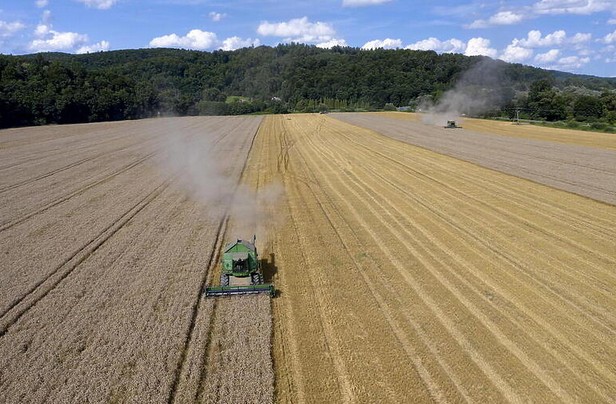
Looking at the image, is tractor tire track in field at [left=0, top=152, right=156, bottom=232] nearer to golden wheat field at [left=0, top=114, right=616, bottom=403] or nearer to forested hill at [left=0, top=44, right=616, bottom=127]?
golden wheat field at [left=0, top=114, right=616, bottom=403]

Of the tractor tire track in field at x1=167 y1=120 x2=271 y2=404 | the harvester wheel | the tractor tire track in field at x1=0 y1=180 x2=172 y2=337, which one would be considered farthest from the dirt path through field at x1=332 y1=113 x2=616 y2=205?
the tractor tire track in field at x1=0 y1=180 x2=172 y2=337

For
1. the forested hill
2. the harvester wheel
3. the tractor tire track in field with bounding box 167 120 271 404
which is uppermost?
the forested hill

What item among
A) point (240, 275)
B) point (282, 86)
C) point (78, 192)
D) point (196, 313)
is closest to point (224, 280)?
point (240, 275)

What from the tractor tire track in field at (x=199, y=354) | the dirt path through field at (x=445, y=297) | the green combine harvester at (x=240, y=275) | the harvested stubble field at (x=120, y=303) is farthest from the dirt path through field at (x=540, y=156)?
the tractor tire track in field at (x=199, y=354)

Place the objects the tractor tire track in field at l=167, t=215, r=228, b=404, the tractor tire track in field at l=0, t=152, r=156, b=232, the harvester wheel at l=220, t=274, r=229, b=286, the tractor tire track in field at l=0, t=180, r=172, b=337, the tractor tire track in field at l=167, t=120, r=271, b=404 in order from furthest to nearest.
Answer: the tractor tire track in field at l=0, t=152, r=156, b=232
the harvester wheel at l=220, t=274, r=229, b=286
the tractor tire track in field at l=0, t=180, r=172, b=337
the tractor tire track in field at l=167, t=215, r=228, b=404
the tractor tire track in field at l=167, t=120, r=271, b=404

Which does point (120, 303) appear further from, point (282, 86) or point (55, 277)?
point (282, 86)

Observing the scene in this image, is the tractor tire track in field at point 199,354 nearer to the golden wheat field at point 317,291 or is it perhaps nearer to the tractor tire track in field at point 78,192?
the golden wheat field at point 317,291
